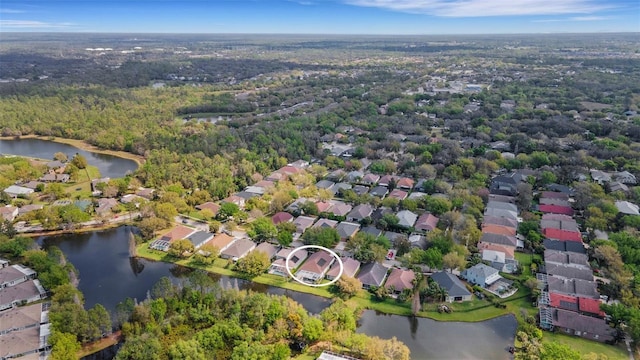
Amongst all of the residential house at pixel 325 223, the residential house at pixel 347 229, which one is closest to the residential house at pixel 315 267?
the residential house at pixel 347 229

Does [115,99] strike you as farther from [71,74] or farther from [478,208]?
[478,208]

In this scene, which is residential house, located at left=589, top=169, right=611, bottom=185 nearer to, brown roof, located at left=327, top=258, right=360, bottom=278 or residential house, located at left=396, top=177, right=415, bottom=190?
residential house, located at left=396, top=177, right=415, bottom=190

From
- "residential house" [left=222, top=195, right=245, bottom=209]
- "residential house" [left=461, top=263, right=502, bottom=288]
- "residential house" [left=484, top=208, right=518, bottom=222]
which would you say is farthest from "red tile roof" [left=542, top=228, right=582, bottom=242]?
"residential house" [left=222, top=195, right=245, bottom=209]

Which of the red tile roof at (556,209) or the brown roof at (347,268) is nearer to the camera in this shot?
the brown roof at (347,268)

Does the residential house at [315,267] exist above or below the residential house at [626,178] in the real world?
below

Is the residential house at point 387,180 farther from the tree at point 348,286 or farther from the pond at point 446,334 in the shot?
the pond at point 446,334

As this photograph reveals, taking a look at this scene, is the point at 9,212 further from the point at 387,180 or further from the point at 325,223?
the point at 387,180
